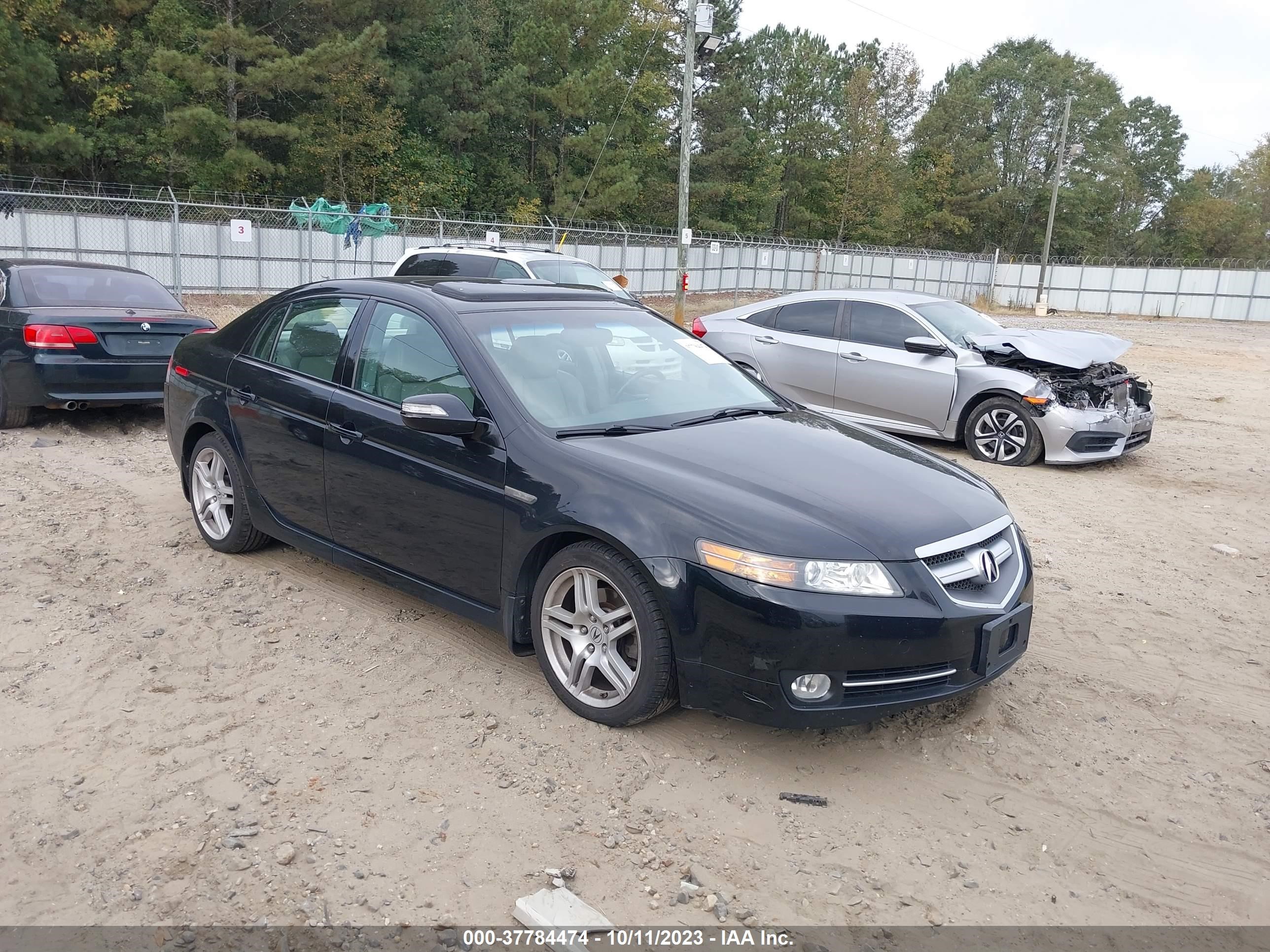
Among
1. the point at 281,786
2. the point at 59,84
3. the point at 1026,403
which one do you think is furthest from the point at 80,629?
the point at 59,84

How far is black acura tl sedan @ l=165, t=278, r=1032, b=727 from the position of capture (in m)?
3.42

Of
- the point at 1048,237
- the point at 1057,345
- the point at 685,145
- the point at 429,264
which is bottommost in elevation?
the point at 1057,345

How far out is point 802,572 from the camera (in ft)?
11.1

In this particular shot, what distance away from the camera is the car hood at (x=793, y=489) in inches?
137

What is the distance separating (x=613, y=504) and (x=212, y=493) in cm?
310

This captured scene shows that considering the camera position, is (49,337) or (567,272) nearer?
(49,337)

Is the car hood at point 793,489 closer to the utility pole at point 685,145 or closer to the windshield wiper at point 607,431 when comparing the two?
the windshield wiper at point 607,431

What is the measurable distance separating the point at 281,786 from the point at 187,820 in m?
0.32

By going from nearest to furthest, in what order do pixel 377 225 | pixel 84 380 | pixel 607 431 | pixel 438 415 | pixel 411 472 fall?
pixel 438 415, pixel 607 431, pixel 411 472, pixel 84 380, pixel 377 225

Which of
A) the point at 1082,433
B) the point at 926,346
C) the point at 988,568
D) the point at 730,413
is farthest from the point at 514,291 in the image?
the point at 1082,433

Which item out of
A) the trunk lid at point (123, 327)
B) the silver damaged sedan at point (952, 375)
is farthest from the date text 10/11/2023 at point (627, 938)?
the trunk lid at point (123, 327)

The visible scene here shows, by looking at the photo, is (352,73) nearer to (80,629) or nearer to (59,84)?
(59,84)

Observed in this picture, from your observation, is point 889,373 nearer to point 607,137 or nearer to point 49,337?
point 49,337

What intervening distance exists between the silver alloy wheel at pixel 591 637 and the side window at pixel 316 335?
1.78 metres
